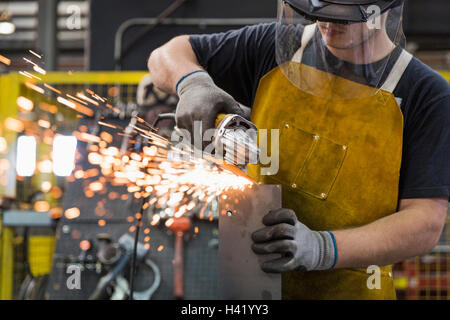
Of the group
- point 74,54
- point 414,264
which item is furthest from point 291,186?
point 74,54

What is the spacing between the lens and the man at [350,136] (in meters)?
1.33

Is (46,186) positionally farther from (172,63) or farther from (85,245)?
(172,63)

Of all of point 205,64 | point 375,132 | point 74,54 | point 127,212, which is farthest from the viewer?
point 74,54

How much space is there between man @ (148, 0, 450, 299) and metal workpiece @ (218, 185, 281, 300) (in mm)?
218

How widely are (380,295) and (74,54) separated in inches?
393

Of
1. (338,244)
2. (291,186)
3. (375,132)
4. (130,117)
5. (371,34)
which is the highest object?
(130,117)

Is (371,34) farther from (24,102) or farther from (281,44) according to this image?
(24,102)

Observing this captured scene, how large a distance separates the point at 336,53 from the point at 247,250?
27.2 inches

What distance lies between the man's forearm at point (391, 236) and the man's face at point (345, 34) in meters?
0.51

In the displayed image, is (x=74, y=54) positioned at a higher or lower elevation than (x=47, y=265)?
higher

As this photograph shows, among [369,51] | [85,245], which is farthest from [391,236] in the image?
[85,245]

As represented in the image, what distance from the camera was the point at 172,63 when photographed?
60.7 inches

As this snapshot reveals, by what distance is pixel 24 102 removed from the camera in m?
2.82

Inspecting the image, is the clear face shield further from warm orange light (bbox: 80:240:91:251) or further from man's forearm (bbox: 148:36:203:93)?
warm orange light (bbox: 80:240:91:251)
